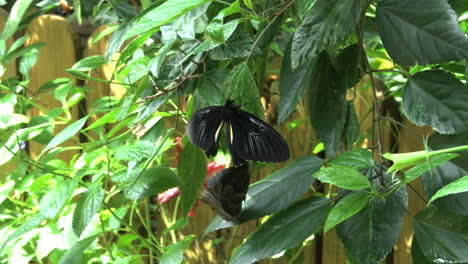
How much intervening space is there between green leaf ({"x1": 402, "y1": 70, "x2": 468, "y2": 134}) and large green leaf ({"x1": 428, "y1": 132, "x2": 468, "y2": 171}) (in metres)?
0.05

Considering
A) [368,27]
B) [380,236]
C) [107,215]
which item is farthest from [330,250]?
[380,236]

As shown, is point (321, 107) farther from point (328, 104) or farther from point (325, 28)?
point (325, 28)

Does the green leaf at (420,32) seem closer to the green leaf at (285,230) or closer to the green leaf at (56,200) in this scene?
the green leaf at (285,230)

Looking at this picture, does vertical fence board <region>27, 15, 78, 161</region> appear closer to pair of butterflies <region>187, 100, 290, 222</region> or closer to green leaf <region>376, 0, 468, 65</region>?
pair of butterflies <region>187, 100, 290, 222</region>

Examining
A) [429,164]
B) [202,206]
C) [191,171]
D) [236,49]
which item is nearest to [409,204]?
[202,206]

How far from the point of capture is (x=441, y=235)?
1.92 feet

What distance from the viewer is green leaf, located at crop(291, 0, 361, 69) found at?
550 mm

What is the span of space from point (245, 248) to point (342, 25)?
0.87 feet

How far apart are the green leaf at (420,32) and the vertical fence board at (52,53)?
59.9 inches

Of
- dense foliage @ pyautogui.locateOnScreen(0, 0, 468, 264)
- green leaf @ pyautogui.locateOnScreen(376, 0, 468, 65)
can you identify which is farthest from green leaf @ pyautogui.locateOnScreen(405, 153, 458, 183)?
green leaf @ pyautogui.locateOnScreen(376, 0, 468, 65)

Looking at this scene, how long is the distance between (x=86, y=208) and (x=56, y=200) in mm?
72

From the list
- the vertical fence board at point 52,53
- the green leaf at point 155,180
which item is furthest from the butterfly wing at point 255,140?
the vertical fence board at point 52,53

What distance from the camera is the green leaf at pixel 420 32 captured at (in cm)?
54

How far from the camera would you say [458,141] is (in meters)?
0.64
